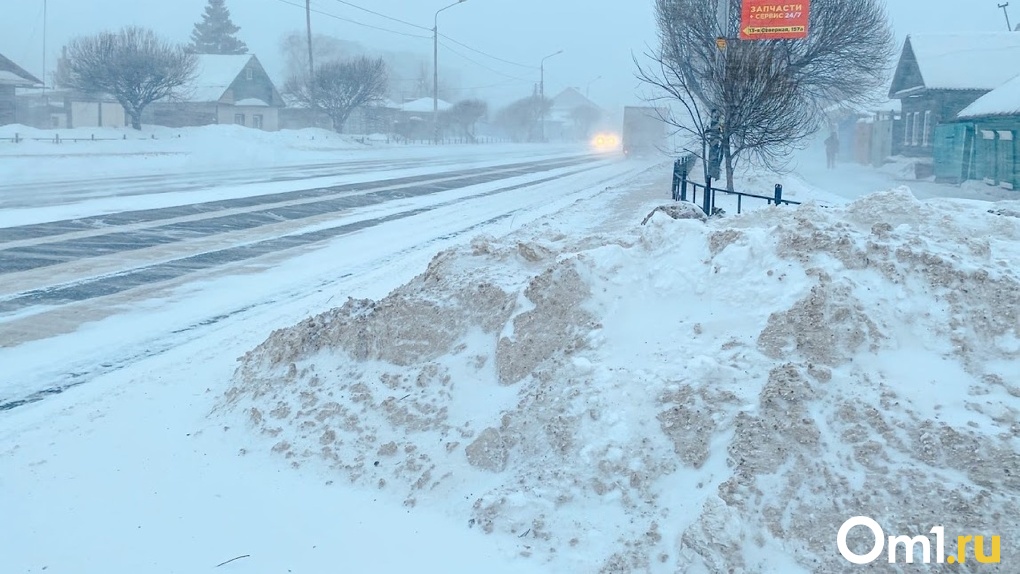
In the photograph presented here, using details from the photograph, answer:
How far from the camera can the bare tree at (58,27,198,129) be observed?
52.0 meters

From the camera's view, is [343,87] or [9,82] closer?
[9,82]

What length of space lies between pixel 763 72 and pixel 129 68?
44587mm

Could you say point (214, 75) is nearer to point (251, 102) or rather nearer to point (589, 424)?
point (251, 102)

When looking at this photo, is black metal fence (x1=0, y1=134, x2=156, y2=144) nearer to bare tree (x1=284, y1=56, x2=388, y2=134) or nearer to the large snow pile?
bare tree (x1=284, y1=56, x2=388, y2=134)

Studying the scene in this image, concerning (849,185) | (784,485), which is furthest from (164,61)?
(784,485)

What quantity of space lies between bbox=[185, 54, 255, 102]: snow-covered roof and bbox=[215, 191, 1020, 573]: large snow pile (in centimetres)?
5946

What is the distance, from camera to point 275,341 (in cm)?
727

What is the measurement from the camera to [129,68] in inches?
2040

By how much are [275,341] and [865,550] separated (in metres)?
4.77

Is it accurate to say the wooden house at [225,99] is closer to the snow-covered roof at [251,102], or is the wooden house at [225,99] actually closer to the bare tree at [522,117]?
the snow-covered roof at [251,102]

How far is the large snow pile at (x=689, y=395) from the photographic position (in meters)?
4.66

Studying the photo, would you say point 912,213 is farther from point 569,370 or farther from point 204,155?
point 204,155

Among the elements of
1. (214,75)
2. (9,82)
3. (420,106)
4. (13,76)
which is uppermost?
(214,75)

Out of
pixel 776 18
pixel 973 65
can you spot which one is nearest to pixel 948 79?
pixel 973 65
